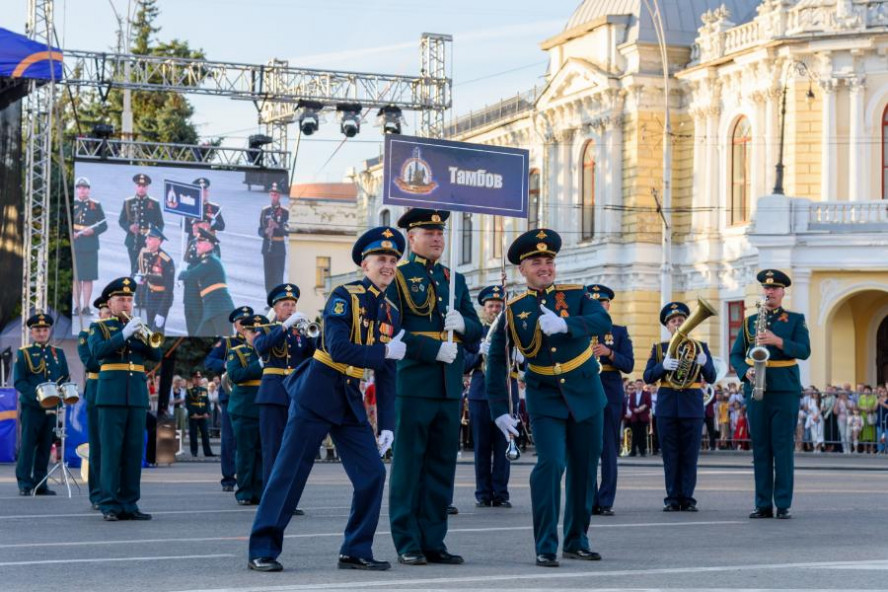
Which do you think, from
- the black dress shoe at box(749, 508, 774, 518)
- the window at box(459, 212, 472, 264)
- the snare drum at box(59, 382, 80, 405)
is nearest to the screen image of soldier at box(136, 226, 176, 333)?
the snare drum at box(59, 382, 80, 405)

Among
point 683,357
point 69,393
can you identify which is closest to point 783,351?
point 683,357

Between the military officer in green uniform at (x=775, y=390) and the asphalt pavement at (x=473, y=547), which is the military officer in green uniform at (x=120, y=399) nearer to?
the asphalt pavement at (x=473, y=547)

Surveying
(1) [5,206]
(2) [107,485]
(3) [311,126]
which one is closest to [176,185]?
(3) [311,126]

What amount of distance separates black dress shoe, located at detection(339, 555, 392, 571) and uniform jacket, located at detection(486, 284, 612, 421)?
136cm

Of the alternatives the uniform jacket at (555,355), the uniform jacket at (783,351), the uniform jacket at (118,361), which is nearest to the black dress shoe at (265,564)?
the uniform jacket at (555,355)

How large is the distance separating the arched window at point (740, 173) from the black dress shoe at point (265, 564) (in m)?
38.9

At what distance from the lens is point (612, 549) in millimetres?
12156

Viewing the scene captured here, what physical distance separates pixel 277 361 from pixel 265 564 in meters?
6.41

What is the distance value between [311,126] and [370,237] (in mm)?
29134

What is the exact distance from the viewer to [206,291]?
3928 centimetres

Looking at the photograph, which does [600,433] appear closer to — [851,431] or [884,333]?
[851,431]

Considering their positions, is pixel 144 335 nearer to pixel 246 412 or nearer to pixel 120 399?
pixel 120 399

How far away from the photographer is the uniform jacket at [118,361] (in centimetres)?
1561

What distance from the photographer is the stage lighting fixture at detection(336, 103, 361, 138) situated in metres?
39.7
